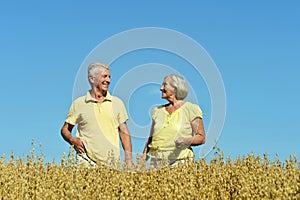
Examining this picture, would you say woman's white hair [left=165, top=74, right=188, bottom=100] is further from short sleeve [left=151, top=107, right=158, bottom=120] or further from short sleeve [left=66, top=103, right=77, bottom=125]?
short sleeve [left=66, top=103, right=77, bottom=125]

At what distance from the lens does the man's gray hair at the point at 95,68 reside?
6.72 meters

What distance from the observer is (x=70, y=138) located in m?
6.91

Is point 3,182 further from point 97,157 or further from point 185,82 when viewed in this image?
point 185,82

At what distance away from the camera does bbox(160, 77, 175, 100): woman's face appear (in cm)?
663

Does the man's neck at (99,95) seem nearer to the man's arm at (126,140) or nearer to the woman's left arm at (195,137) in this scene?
the man's arm at (126,140)

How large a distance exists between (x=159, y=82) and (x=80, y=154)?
129cm

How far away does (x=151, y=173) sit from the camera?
6125 millimetres

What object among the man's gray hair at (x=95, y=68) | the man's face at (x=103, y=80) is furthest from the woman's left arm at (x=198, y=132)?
the man's gray hair at (x=95, y=68)

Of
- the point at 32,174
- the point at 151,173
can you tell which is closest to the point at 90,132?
the point at 151,173

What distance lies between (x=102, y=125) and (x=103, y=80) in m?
0.55

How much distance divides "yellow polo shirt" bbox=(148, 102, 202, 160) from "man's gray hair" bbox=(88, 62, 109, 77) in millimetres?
845

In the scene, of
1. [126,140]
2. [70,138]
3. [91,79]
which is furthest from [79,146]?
[91,79]

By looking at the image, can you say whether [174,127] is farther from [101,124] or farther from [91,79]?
[91,79]

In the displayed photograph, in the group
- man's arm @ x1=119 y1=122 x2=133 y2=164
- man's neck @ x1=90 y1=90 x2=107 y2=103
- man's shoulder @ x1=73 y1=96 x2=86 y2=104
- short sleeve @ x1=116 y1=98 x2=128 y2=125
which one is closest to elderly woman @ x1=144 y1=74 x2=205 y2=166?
man's arm @ x1=119 y1=122 x2=133 y2=164
